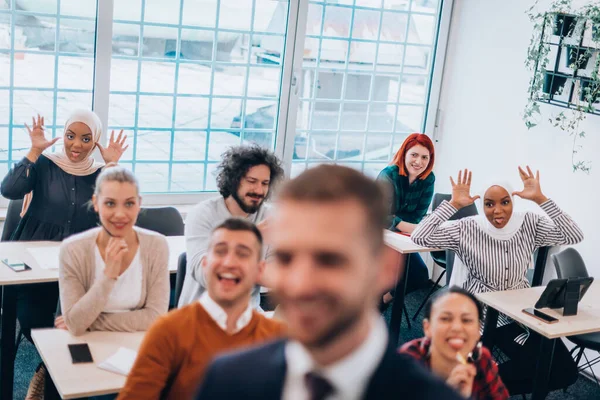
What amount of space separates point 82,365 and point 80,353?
8 cm

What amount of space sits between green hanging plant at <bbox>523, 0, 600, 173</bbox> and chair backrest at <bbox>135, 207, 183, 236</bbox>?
7.84 feet

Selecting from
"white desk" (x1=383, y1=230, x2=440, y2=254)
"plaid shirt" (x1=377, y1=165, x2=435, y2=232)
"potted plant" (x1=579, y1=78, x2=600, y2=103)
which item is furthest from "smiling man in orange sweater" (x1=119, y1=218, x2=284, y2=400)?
"potted plant" (x1=579, y1=78, x2=600, y2=103)

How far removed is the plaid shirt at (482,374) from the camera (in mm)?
2408

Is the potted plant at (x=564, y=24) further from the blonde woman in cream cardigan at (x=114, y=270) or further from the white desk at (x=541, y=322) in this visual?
the blonde woman in cream cardigan at (x=114, y=270)

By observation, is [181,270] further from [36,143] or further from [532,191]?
[532,191]

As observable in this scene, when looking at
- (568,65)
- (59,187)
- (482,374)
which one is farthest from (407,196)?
(482,374)

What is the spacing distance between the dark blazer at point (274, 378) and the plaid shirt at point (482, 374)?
1534 millimetres

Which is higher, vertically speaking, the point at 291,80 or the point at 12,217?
the point at 291,80

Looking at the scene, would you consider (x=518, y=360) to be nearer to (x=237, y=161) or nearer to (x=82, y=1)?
(x=237, y=161)

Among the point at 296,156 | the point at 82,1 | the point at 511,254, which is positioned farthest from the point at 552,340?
the point at 82,1

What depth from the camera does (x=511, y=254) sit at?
4008mm

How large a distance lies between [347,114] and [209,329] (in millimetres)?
3787

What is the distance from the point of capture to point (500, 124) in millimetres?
5375

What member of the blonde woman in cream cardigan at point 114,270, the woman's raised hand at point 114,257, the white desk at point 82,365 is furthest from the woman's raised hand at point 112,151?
the white desk at point 82,365
